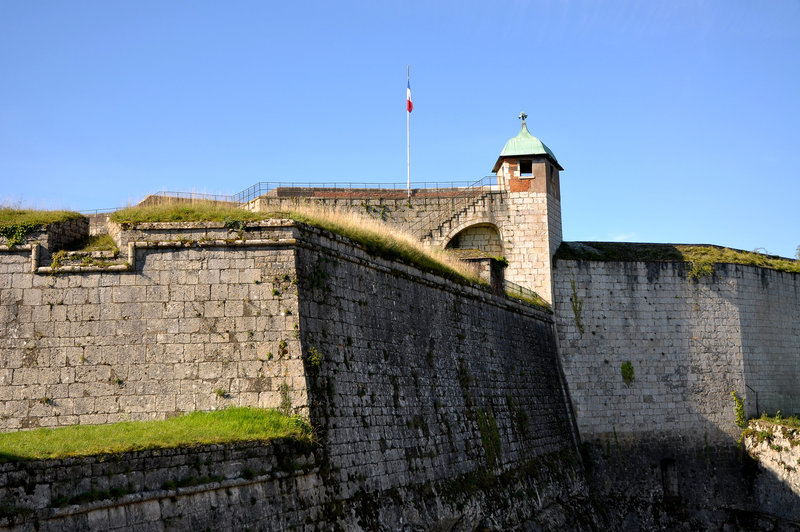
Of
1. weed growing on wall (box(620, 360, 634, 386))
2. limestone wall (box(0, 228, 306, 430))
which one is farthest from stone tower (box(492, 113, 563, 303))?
limestone wall (box(0, 228, 306, 430))

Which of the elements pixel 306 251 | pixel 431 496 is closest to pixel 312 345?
pixel 306 251

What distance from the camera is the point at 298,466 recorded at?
1545cm

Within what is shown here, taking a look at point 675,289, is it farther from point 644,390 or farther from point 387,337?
point 387,337

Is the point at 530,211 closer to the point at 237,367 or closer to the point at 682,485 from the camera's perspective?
the point at 682,485

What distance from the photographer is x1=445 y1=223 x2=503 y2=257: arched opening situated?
33188 mm

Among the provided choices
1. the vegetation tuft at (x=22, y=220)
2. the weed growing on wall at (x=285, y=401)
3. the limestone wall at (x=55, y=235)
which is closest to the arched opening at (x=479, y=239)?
the limestone wall at (x=55, y=235)

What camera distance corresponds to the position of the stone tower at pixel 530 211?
3256 cm

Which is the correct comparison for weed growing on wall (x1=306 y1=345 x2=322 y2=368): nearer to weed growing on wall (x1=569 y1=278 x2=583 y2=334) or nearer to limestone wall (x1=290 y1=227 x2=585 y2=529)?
limestone wall (x1=290 y1=227 x2=585 y2=529)

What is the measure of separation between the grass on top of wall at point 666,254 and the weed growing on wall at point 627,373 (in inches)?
153

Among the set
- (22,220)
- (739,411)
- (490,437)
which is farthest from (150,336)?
(739,411)

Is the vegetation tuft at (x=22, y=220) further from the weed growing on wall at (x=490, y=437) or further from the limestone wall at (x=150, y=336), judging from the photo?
the weed growing on wall at (x=490, y=437)

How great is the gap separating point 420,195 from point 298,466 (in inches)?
756

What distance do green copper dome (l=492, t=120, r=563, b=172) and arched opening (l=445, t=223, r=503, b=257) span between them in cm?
267

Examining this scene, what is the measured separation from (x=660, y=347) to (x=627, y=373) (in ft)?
5.54
